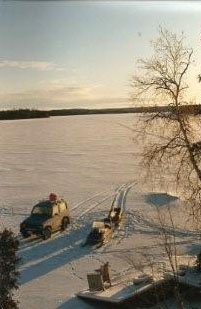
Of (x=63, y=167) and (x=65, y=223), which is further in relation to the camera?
(x=63, y=167)

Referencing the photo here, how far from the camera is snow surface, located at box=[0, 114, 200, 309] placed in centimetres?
1373

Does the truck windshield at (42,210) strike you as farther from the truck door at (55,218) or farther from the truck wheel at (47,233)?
the truck wheel at (47,233)

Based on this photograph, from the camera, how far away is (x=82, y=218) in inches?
810

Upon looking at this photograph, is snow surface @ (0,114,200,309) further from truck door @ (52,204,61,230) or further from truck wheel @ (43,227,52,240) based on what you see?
truck door @ (52,204,61,230)

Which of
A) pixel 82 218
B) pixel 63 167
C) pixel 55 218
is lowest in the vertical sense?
pixel 82 218

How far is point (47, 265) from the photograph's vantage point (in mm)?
15031

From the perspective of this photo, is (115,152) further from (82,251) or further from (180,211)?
(82,251)

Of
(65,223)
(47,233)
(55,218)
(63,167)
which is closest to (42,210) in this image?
(55,218)

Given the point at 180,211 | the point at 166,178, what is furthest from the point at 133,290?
the point at 166,178

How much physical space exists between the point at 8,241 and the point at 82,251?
6.40m

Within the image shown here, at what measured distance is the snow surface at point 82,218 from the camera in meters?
13.7

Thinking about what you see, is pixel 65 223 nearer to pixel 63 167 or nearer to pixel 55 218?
pixel 55 218

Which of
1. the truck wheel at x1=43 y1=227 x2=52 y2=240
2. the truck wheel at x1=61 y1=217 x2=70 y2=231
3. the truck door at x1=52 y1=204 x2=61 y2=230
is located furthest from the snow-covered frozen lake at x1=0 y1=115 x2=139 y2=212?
the truck wheel at x1=43 y1=227 x2=52 y2=240

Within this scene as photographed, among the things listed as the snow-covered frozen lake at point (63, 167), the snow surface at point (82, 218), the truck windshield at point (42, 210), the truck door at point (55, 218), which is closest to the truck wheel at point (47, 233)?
the snow surface at point (82, 218)
